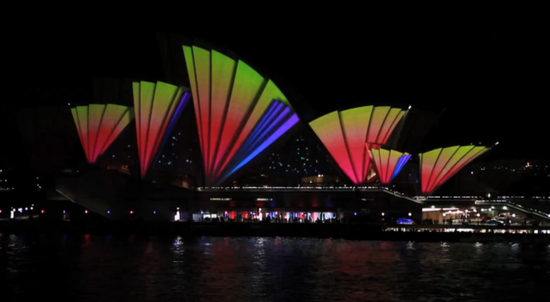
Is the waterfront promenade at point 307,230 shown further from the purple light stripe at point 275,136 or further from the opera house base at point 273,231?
the purple light stripe at point 275,136

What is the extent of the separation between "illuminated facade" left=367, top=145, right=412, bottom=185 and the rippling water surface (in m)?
13.2

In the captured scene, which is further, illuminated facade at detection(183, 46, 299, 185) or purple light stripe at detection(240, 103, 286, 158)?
purple light stripe at detection(240, 103, 286, 158)

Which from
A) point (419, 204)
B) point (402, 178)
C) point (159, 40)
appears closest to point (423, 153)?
point (402, 178)

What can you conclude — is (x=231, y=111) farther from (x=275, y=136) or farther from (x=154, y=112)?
(x=154, y=112)

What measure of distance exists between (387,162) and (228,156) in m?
11.8

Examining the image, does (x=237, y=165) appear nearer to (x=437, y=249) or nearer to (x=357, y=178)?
(x=357, y=178)

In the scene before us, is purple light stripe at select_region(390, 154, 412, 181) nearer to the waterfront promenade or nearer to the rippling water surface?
the waterfront promenade

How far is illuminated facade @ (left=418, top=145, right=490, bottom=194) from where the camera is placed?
198 feet

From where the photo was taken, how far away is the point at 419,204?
5656 centimetres

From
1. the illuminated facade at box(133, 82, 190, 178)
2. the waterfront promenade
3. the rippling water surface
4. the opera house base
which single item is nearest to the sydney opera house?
the illuminated facade at box(133, 82, 190, 178)

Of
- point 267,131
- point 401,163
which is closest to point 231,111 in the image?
point 267,131

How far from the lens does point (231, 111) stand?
53.4 metres

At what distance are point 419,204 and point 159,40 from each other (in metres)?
22.3

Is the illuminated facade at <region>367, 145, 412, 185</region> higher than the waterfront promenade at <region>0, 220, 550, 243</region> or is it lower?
higher
